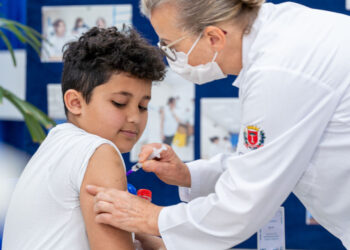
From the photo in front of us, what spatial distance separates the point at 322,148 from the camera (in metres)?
1.04

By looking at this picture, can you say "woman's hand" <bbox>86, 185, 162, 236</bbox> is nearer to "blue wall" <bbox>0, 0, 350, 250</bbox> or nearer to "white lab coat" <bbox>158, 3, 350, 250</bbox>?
"white lab coat" <bbox>158, 3, 350, 250</bbox>

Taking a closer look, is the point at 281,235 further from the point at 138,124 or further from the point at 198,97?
the point at 198,97

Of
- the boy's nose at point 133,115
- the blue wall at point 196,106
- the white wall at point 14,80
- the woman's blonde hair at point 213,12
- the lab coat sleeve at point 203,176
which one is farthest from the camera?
the white wall at point 14,80

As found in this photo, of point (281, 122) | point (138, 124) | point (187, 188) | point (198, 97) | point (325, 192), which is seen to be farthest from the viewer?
point (198, 97)

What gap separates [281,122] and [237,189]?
0.18 metres

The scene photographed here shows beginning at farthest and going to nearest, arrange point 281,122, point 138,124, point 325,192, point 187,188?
point 187,188
point 138,124
point 325,192
point 281,122

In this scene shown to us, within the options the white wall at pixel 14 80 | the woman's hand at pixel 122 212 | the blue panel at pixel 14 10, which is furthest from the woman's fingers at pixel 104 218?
the blue panel at pixel 14 10

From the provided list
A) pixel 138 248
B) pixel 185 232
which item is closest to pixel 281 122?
pixel 185 232

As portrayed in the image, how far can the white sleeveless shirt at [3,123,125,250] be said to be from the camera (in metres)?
1.06

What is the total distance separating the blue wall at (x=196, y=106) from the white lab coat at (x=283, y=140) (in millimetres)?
1319

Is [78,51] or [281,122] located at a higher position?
[78,51]

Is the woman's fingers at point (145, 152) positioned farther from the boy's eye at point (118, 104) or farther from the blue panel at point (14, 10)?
the blue panel at point (14, 10)

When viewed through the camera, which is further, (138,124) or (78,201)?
(138,124)

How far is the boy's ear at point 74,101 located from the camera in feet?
4.14
